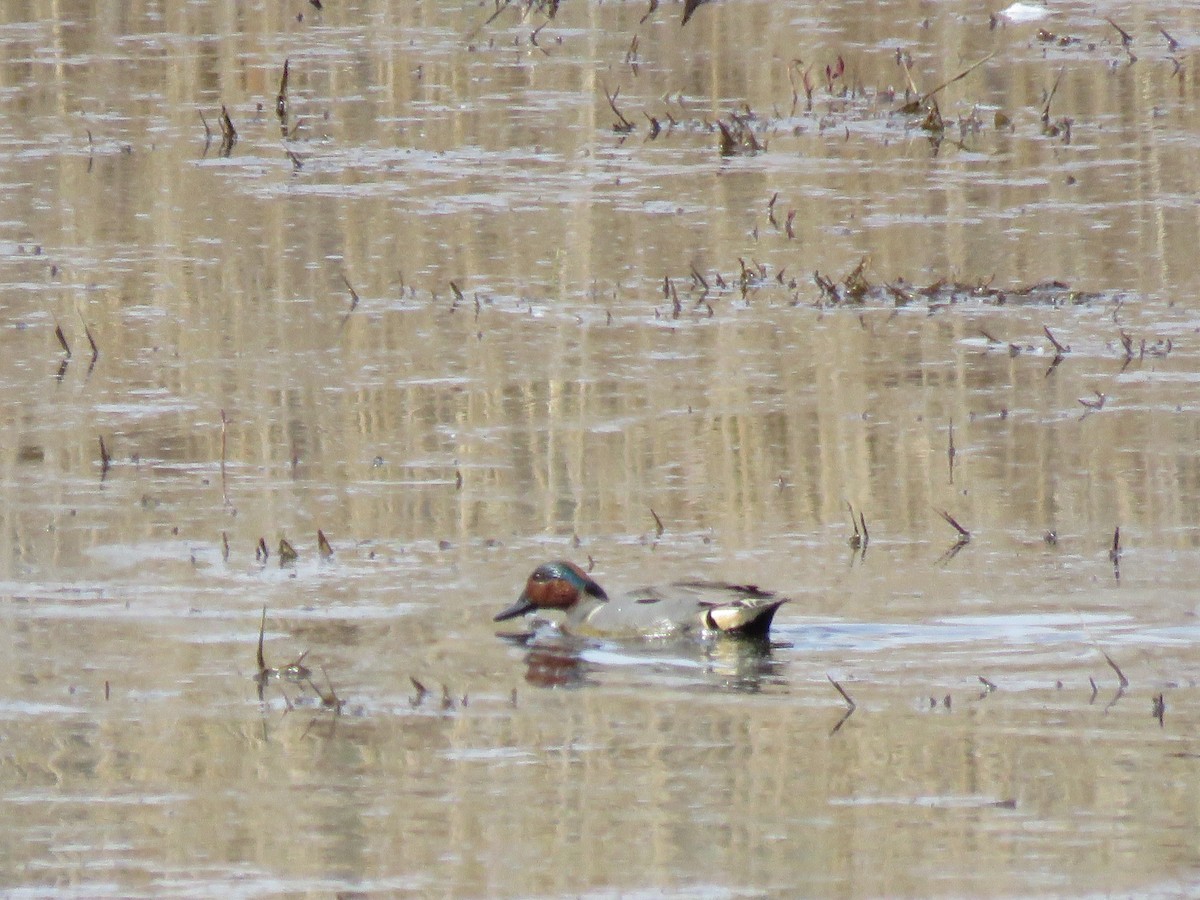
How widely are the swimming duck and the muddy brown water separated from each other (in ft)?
0.28

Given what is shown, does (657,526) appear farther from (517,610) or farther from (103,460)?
(103,460)

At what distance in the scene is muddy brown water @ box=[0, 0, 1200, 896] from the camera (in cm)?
573

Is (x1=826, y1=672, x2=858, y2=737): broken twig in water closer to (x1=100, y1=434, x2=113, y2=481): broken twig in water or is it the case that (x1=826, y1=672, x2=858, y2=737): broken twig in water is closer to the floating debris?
the floating debris

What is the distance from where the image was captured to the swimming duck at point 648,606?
23.8 ft

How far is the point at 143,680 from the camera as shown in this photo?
275 inches

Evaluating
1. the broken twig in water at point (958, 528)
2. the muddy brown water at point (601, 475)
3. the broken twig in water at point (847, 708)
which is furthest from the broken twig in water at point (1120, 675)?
the broken twig in water at point (958, 528)

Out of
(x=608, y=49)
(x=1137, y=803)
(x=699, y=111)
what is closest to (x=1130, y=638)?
(x=1137, y=803)

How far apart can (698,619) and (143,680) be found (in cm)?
148

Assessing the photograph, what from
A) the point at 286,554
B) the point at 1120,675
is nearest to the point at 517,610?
the point at 286,554

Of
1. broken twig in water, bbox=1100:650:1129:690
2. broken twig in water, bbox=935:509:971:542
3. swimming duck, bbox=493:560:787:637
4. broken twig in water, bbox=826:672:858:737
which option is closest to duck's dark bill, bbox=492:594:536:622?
swimming duck, bbox=493:560:787:637

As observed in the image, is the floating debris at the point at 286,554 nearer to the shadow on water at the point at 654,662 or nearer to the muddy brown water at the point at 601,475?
the muddy brown water at the point at 601,475

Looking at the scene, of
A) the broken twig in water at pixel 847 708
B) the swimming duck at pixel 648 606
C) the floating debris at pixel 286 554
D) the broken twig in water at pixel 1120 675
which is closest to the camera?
the broken twig in water at pixel 847 708

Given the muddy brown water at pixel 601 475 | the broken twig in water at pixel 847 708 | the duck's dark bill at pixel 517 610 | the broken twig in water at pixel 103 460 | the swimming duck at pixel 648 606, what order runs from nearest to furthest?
the muddy brown water at pixel 601 475
the broken twig in water at pixel 847 708
the swimming duck at pixel 648 606
the duck's dark bill at pixel 517 610
the broken twig in water at pixel 103 460

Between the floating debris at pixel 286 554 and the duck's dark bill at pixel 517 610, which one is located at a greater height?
the floating debris at pixel 286 554
